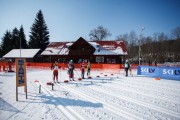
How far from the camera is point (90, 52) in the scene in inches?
1604

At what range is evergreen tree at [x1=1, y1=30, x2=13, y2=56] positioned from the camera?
65.2 metres

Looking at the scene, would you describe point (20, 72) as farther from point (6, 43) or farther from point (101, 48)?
point (6, 43)

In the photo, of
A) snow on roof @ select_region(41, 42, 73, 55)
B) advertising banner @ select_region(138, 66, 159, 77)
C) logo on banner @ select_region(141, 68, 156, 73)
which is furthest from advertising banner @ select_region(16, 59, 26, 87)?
snow on roof @ select_region(41, 42, 73, 55)

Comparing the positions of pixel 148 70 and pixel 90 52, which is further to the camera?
pixel 90 52

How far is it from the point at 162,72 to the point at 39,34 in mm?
50099

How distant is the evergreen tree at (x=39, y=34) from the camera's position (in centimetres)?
5809

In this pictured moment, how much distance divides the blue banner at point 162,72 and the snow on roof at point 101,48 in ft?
62.0

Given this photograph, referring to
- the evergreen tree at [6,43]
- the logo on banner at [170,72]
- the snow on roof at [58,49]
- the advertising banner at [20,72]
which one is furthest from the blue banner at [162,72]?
the evergreen tree at [6,43]

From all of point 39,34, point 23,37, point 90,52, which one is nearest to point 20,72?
point 90,52

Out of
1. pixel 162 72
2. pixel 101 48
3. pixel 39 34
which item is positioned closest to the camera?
pixel 162 72

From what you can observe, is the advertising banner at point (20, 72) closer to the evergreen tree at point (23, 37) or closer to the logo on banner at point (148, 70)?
the logo on banner at point (148, 70)

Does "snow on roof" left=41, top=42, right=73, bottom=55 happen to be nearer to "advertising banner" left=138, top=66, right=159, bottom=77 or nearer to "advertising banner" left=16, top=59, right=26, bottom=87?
"advertising banner" left=138, top=66, right=159, bottom=77

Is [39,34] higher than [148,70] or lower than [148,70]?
higher

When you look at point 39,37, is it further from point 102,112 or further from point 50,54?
point 102,112
